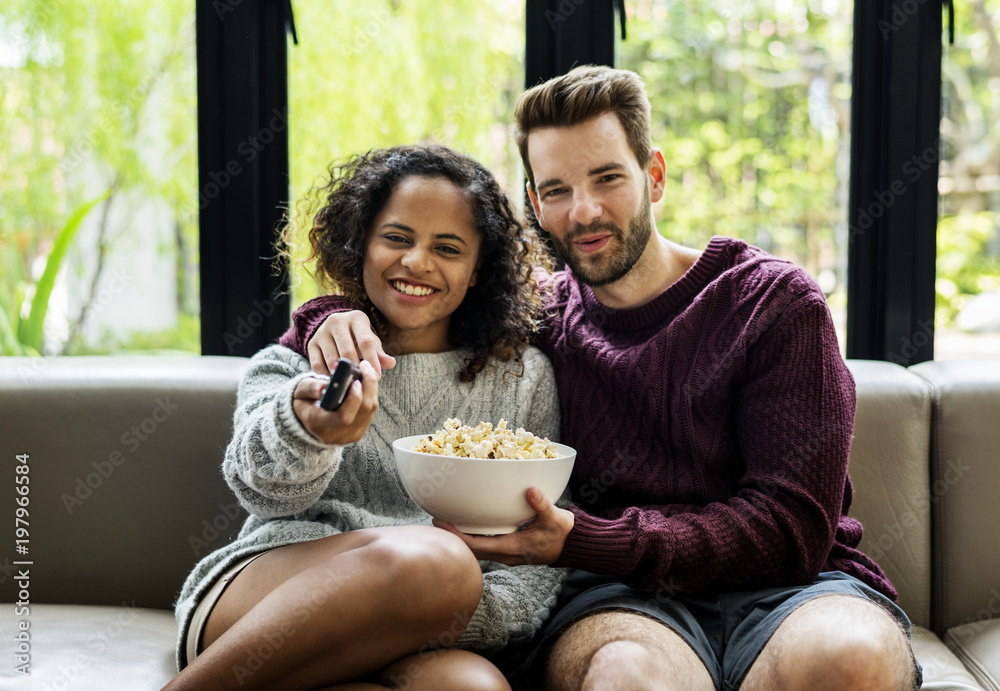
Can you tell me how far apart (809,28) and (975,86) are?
453mm

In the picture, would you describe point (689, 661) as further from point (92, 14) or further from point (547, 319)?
point (92, 14)

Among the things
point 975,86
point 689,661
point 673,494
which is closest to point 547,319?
point 673,494

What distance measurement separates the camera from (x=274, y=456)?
112cm

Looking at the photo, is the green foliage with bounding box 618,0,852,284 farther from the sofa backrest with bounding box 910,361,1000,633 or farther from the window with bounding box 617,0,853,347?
the sofa backrest with bounding box 910,361,1000,633

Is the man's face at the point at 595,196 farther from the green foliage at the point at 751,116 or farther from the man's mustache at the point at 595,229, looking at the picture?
the green foliage at the point at 751,116

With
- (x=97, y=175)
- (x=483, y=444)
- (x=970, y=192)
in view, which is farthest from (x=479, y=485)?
(x=970, y=192)

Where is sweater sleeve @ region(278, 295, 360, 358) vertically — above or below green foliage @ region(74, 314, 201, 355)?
above

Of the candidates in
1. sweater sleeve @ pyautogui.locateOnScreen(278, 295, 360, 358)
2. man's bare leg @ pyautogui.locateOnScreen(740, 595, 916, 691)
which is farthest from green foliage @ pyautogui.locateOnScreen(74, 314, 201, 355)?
man's bare leg @ pyautogui.locateOnScreen(740, 595, 916, 691)

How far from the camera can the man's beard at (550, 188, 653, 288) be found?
4.92ft

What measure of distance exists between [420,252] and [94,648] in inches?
34.2

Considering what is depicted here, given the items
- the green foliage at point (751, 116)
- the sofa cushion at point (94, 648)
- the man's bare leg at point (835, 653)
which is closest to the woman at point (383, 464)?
the sofa cushion at point (94, 648)

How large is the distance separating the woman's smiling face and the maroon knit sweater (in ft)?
0.31

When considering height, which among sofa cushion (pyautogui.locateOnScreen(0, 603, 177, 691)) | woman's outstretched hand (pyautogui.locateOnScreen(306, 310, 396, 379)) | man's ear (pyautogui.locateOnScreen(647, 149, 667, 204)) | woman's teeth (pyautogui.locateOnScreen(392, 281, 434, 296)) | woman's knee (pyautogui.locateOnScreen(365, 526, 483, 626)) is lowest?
sofa cushion (pyautogui.locateOnScreen(0, 603, 177, 691))

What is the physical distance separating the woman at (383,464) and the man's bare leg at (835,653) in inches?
14.7
